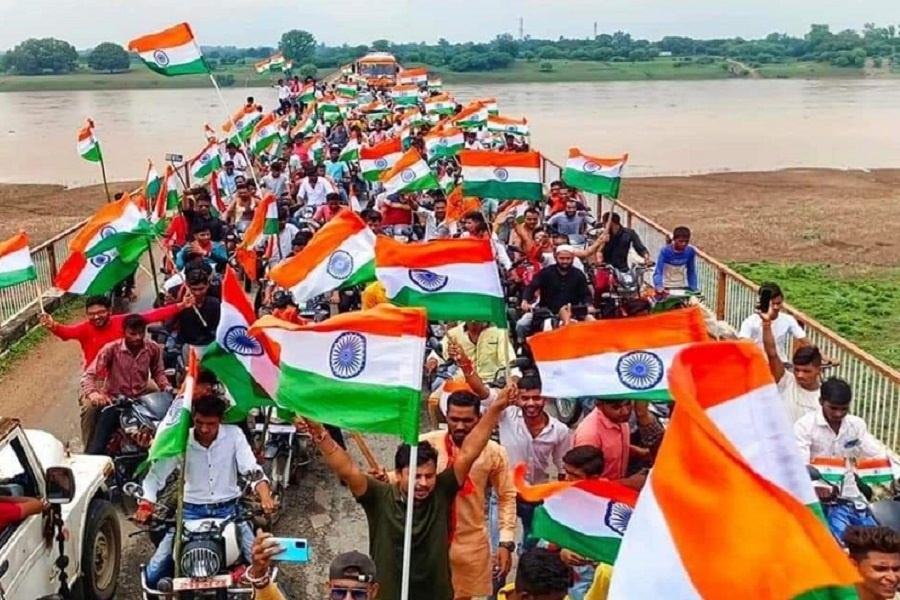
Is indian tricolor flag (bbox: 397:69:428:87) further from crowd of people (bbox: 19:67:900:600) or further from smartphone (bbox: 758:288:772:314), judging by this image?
smartphone (bbox: 758:288:772:314)

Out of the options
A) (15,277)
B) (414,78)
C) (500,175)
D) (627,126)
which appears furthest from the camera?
(627,126)

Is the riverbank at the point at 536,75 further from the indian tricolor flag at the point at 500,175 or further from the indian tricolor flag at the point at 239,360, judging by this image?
the indian tricolor flag at the point at 239,360

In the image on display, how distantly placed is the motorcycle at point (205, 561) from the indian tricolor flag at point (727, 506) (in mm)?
3060

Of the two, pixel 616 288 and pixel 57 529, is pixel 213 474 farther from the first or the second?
pixel 616 288

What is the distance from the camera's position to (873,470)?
638 centimetres

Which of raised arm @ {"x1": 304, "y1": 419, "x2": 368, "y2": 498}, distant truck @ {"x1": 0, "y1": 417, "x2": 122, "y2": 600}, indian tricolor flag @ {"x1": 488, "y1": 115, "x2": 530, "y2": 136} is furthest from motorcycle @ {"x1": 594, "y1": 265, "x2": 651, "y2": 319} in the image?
indian tricolor flag @ {"x1": 488, "y1": 115, "x2": 530, "y2": 136}

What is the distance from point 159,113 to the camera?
7569 cm

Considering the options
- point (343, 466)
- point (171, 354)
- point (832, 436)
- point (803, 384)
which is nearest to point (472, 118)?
point (171, 354)

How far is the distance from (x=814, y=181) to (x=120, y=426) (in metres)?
32.4

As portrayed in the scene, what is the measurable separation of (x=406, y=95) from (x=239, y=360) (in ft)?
93.2

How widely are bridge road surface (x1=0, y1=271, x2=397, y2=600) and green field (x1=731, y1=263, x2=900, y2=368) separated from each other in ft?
26.1

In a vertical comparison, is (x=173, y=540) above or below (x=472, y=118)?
below

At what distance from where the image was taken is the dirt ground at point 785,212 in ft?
76.6

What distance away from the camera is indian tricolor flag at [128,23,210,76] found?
44.4ft
